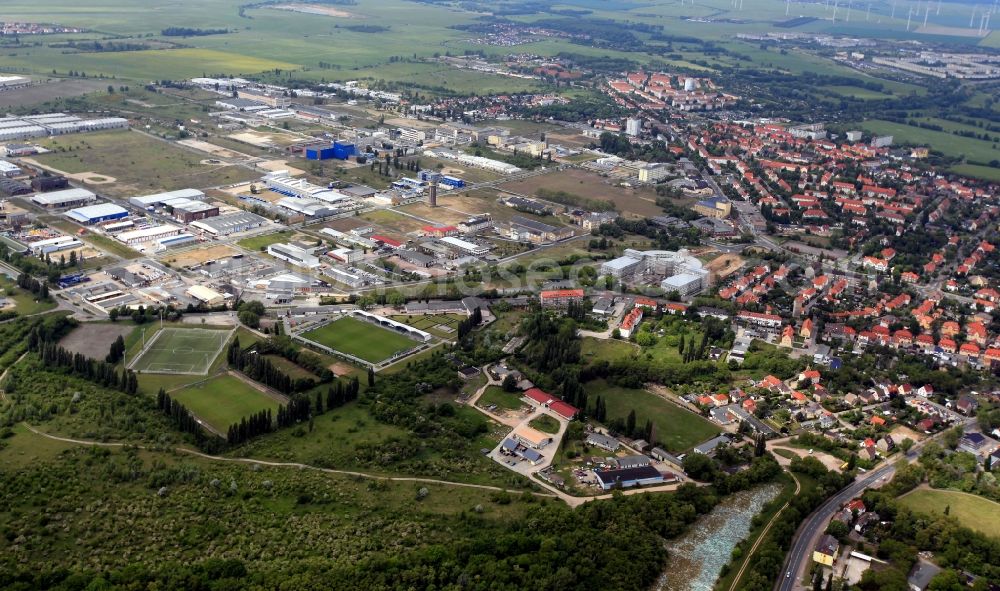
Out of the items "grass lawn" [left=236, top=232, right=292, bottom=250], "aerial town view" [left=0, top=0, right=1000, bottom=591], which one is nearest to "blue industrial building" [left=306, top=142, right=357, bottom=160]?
"aerial town view" [left=0, top=0, right=1000, bottom=591]

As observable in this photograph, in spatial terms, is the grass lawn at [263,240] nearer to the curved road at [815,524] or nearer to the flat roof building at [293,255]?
the flat roof building at [293,255]

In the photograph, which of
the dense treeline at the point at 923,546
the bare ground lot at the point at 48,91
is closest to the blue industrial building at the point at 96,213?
the bare ground lot at the point at 48,91

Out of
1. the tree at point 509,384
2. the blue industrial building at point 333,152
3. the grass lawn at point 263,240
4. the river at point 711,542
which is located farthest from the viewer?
the blue industrial building at point 333,152

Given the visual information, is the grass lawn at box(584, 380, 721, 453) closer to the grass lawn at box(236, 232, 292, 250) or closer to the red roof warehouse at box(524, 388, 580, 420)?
the red roof warehouse at box(524, 388, 580, 420)

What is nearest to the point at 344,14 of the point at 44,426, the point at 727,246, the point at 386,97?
the point at 386,97

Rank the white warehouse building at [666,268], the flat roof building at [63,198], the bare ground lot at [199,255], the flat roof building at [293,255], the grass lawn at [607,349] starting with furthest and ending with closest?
the flat roof building at [63,198] < the flat roof building at [293,255] < the bare ground lot at [199,255] < the white warehouse building at [666,268] < the grass lawn at [607,349]

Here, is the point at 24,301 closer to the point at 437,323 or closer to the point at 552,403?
the point at 437,323
